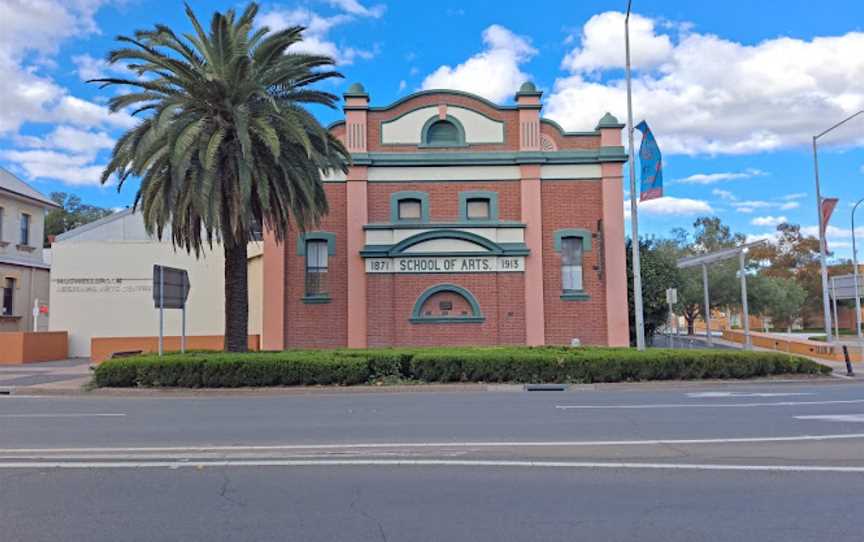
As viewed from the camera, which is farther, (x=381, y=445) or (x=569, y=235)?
(x=569, y=235)

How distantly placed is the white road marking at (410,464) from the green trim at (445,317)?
1729cm

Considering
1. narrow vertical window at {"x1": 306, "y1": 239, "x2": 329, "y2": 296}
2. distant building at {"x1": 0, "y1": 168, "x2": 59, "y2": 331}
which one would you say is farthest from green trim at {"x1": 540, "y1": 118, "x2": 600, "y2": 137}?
distant building at {"x1": 0, "y1": 168, "x2": 59, "y2": 331}

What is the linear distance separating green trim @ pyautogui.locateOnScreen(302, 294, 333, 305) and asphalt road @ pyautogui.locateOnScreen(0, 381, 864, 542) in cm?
1289

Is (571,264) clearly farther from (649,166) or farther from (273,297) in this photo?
(273,297)

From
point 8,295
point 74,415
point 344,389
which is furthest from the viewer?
point 8,295

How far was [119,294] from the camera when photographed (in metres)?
29.5

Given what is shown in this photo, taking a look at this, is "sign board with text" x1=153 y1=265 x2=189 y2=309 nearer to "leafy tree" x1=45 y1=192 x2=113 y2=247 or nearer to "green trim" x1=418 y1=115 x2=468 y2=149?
"green trim" x1=418 y1=115 x2=468 y2=149

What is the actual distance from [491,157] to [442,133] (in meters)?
2.21

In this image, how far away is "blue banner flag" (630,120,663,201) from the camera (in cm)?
2038

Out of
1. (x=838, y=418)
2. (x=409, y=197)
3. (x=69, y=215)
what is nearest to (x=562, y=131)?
(x=409, y=197)

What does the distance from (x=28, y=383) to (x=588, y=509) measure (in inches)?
701

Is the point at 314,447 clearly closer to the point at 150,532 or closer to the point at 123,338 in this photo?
the point at 150,532

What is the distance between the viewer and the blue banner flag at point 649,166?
20375 mm

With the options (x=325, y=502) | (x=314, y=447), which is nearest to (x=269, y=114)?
(x=314, y=447)
